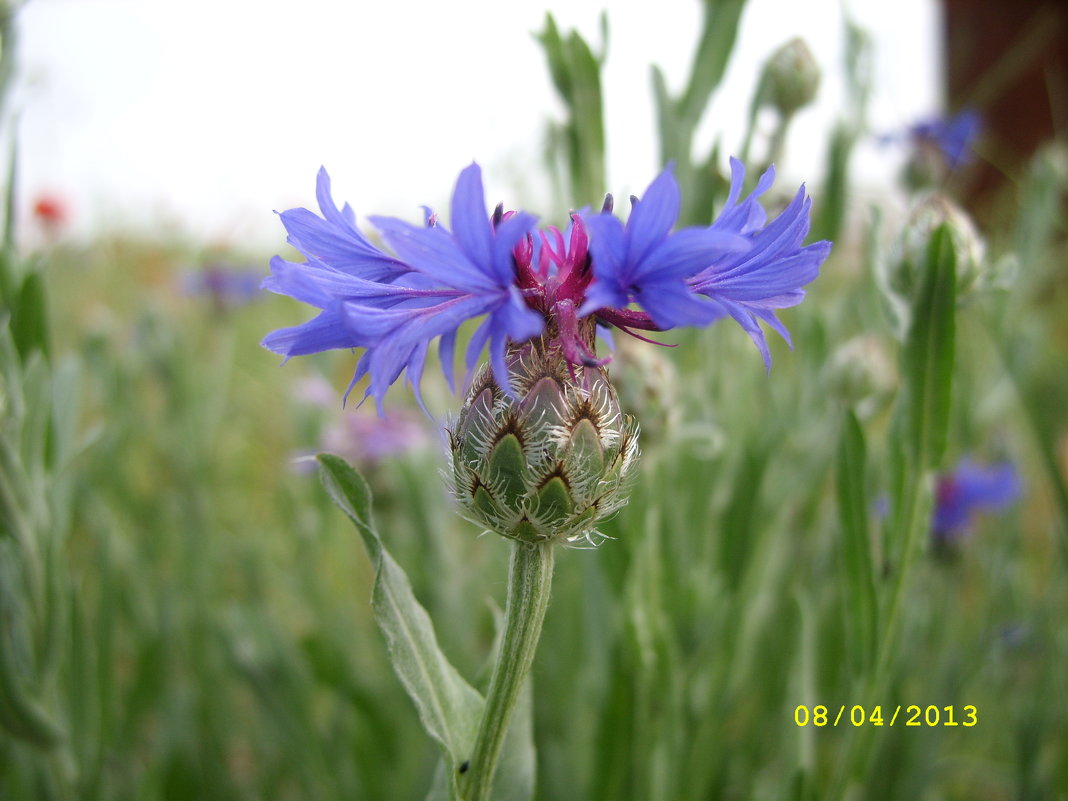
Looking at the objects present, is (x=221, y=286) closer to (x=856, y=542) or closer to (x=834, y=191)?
(x=834, y=191)

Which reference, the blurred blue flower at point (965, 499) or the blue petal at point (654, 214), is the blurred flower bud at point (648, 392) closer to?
the blue petal at point (654, 214)

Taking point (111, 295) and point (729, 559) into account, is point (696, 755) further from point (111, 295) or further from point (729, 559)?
point (111, 295)

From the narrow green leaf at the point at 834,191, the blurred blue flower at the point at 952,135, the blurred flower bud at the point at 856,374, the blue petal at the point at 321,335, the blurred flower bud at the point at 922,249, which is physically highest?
the blurred blue flower at the point at 952,135

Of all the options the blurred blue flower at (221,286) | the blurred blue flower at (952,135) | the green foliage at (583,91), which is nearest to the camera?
the green foliage at (583,91)

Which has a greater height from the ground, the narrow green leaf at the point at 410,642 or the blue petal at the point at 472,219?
the blue petal at the point at 472,219

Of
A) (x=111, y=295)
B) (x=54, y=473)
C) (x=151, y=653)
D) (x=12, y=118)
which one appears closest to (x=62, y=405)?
(x=54, y=473)

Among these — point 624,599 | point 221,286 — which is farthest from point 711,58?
point 221,286

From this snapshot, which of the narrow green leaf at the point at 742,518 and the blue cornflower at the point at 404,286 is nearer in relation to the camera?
the blue cornflower at the point at 404,286

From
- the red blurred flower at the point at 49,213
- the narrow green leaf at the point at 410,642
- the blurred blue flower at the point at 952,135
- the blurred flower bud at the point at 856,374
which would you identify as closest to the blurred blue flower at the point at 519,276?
the narrow green leaf at the point at 410,642
